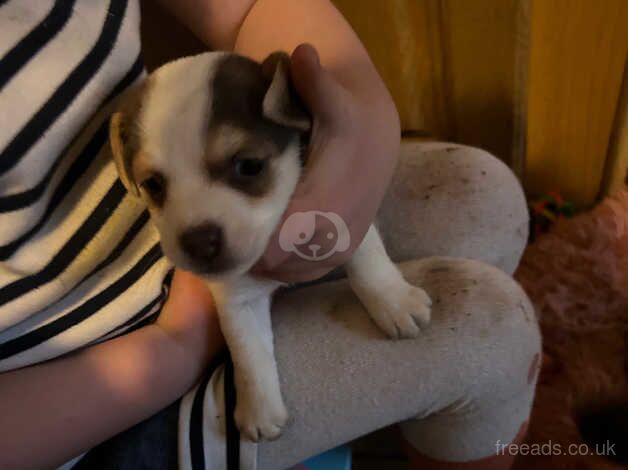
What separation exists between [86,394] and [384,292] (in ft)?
1.03

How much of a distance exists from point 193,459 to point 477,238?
1.38 ft

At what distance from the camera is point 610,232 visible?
112cm

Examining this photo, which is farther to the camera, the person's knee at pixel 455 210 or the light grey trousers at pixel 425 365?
the person's knee at pixel 455 210

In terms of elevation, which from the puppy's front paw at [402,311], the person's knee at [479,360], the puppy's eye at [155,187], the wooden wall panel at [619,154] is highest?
the puppy's eye at [155,187]

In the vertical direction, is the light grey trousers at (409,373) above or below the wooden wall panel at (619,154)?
above

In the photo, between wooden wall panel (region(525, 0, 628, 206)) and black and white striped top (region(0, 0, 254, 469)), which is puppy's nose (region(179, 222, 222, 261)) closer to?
black and white striped top (region(0, 0, 254, 469))

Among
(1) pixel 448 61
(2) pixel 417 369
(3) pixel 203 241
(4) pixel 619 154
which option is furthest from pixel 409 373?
(4) pixel 619 154

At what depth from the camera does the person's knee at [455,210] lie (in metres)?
0.84

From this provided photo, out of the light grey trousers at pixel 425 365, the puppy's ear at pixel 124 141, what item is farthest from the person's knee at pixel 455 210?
the puppy's ear at pixel 124 141

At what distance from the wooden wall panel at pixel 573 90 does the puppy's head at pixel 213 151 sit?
623 millimetres

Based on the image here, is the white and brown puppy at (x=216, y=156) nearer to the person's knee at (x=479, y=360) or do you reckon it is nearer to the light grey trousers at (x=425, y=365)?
the light grey trousers at (x=425, y=365)

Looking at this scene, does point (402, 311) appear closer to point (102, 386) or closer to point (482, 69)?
point (102, 386)

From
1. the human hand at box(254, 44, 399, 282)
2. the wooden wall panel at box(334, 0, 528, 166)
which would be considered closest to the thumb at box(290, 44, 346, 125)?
the human hand at box(254, 44, 399, 282)

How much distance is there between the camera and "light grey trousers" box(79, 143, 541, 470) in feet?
2.24
